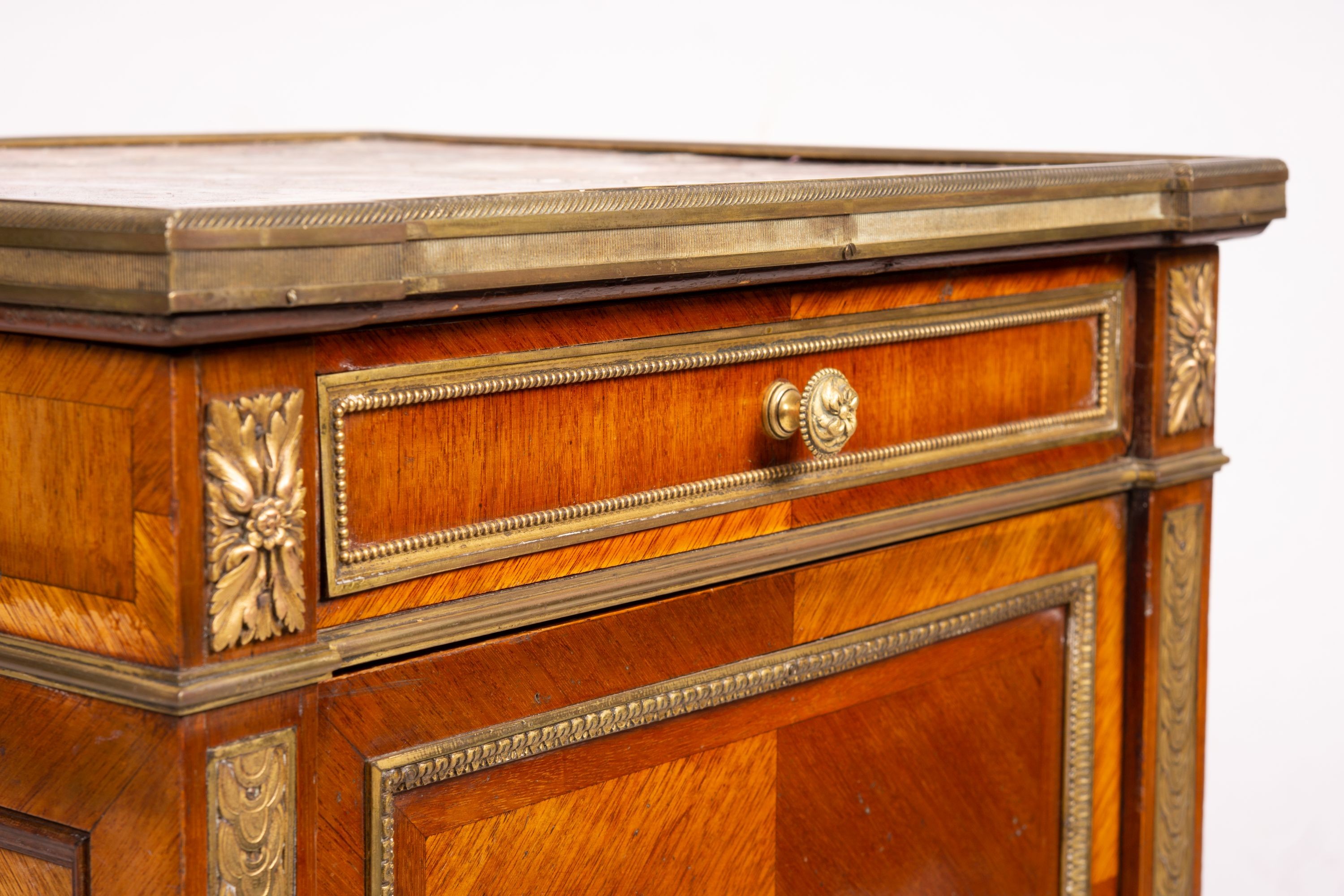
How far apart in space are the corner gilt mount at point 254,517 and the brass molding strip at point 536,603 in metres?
0.02

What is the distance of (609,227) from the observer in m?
0.93

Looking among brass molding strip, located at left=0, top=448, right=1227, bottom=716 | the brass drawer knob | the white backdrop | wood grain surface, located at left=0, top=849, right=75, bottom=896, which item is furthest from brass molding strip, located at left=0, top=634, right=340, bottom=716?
the white backdrop

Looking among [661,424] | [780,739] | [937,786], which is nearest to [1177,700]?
[937,786]

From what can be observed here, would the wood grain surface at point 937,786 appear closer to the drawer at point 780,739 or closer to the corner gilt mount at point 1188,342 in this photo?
the drawer at point 780,739

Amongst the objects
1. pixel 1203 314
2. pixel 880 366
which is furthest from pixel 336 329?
pixel 1203 314

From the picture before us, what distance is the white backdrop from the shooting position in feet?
8.06

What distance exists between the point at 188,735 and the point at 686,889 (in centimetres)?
39

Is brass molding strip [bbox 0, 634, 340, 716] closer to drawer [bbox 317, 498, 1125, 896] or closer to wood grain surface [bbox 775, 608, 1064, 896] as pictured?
drawer [bbox 317, 498, 1125, 896]

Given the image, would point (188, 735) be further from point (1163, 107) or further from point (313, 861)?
point (1163, 107)

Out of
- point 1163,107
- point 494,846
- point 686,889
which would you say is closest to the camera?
point 494,846

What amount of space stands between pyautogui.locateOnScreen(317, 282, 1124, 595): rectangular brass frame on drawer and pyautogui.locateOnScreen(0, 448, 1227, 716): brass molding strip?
3 cm

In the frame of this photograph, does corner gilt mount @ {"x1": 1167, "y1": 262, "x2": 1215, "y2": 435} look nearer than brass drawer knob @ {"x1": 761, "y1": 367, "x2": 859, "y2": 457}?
No

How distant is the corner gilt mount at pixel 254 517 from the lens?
82 centimetres

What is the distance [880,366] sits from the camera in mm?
1170
